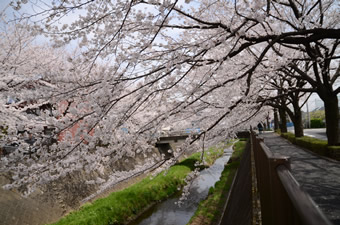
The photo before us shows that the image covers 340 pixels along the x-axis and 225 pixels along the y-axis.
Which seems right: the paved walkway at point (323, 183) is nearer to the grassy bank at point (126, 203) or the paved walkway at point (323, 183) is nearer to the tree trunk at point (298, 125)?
the grassy bank at point (126, 203)

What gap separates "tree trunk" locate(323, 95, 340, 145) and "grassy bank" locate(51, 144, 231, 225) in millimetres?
4062

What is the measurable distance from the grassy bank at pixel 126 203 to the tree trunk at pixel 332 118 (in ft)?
13.3

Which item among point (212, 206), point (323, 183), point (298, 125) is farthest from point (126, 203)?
point (298, 125)

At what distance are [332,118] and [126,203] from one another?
8.60 m

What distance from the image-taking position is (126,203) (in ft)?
31.3

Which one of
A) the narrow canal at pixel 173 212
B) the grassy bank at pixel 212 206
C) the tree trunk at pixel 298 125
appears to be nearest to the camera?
the grassy bank at pixel 212 206

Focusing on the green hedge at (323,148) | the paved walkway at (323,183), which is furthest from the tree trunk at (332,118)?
the paved walkway at (323,183)

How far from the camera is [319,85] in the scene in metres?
8.53

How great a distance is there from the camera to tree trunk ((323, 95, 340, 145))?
8594 millimetres

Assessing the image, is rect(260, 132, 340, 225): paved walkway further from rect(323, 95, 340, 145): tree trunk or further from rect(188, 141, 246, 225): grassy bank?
rect(188, 141, 246, 225): grassy bank

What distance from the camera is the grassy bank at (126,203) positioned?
7.91 metres

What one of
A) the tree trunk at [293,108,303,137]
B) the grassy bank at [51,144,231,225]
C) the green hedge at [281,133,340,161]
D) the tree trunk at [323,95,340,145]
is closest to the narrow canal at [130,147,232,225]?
the grassy bank at [51,144,231,225]

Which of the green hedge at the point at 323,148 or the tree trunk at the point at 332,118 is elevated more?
the tree trunk at the point at 332,118

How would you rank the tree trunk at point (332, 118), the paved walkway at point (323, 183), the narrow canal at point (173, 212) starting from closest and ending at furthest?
1. the paved walkway at point (323, 183)
2. the tree trunk at point (332, 118)
3. the narrow canal at point (173, 212)
